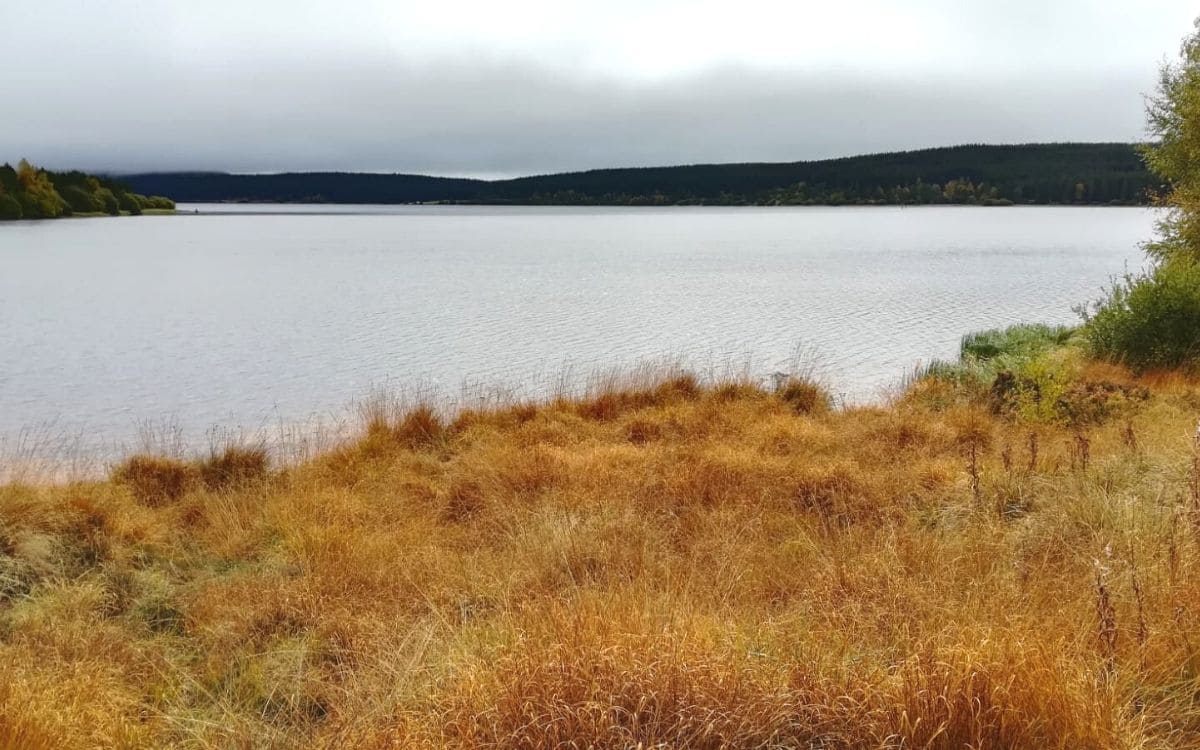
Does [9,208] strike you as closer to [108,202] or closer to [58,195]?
[58,195]

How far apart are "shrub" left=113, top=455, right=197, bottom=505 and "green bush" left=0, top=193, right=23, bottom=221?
99727 millimetres

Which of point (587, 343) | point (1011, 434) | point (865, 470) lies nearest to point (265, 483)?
point (865, 470)

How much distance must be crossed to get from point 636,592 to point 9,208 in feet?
364

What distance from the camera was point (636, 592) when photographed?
509cm

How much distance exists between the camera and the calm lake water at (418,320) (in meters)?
17.2

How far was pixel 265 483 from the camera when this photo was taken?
9758 mm

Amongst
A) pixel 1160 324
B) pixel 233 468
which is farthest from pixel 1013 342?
pixel 233 468

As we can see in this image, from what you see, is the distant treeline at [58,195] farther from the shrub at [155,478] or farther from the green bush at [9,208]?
the shrub at [155,478]

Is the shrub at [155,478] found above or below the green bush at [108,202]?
below

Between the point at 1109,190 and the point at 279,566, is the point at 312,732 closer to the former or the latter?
the point at 279,566

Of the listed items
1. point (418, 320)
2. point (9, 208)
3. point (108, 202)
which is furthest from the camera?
point (108, 202)

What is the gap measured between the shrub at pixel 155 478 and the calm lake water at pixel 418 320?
3.06 meters

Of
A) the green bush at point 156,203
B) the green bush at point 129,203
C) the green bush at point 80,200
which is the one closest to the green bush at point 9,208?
the green bush at point 80,200

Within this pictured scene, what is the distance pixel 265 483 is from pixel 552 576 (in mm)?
5148
